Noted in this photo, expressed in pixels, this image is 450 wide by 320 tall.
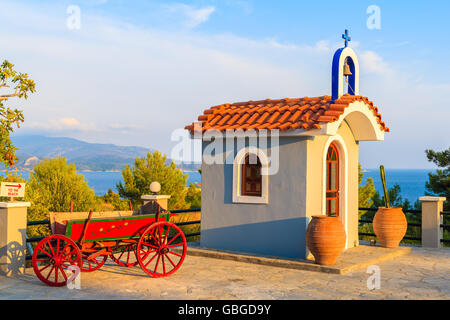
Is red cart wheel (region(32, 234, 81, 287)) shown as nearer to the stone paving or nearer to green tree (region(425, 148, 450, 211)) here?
the stone paving

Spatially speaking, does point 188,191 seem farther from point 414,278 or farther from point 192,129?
point 414,278

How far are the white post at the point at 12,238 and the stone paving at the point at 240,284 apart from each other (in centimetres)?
20

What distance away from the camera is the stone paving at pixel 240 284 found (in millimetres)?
6492

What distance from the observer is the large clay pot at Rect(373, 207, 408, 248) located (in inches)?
398

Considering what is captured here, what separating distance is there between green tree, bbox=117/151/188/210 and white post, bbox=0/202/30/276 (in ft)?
46.4

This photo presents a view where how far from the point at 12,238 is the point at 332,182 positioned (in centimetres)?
634

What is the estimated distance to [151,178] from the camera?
22.2m

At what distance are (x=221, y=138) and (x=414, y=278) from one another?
14.8 ft

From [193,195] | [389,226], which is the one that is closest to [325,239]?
[389,226]

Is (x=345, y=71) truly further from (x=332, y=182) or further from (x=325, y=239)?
(x=325, y=239)

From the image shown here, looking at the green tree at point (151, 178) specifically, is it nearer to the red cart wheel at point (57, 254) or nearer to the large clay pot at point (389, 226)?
the large clay pot at point (389, 226)

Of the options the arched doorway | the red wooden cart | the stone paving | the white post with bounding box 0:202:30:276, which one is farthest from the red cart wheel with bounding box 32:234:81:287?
the arched doorway

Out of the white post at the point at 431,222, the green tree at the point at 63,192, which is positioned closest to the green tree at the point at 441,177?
the white post at the point at 431,222
